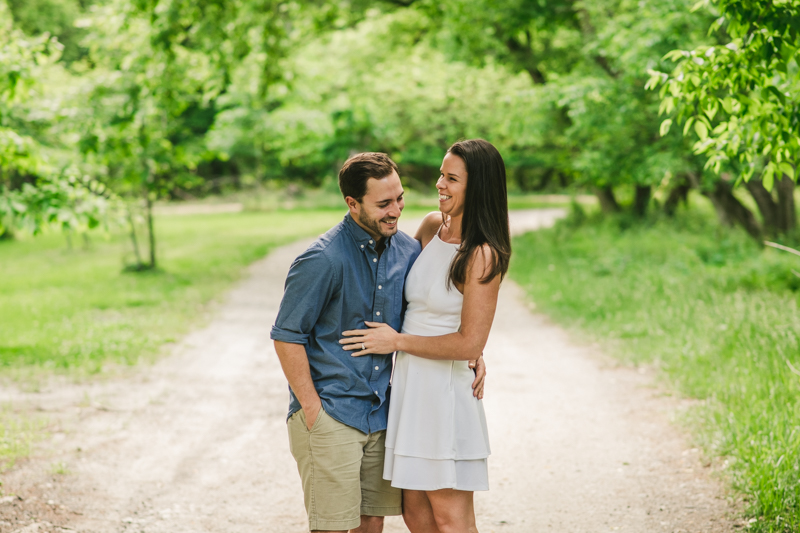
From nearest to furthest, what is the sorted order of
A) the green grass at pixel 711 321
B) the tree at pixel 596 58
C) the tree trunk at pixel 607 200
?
the green grass at pixel 711 321 < the tree at pixel 596 58 < the tree trunk at pixel 607 200

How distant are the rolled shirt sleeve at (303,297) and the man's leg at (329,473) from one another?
1.14 feet

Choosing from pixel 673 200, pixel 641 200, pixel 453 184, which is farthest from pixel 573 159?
pixel 453 184

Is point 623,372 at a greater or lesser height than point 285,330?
lesser

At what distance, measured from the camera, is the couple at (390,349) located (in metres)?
2.70

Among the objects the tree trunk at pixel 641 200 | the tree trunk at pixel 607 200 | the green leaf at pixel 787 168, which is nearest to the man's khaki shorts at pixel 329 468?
the green leaf at pixel 787 168

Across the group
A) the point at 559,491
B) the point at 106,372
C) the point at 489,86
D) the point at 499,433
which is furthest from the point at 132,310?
the point at 489,86

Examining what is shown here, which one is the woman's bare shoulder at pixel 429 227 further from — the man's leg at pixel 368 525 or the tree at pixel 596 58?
the tree at pixel 596 58

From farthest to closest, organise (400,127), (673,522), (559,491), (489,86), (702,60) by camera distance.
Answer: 1. (400,127)
2. (489,86)
3. (559,491)
4. (673,522)
5. (702,60)

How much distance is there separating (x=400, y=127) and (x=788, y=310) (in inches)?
1145

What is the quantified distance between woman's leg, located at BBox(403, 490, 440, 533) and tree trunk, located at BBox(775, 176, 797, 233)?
500 inches

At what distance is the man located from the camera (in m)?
2.66

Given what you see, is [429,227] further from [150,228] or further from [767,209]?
[767,209]

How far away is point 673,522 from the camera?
403cm

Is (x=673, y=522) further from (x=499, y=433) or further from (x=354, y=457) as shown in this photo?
(x=354, y=457)
